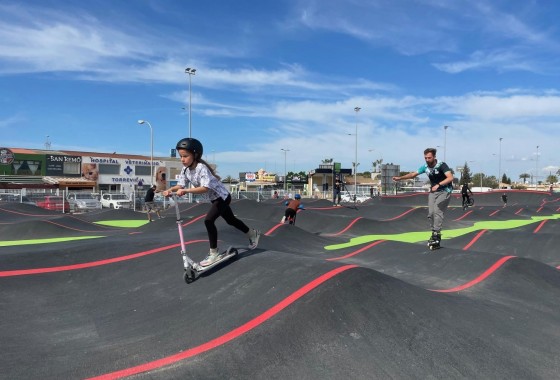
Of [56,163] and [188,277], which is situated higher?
[56,163]

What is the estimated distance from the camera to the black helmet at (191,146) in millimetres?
4672

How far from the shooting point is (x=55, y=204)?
28391 mm

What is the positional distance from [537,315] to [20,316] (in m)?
5.62

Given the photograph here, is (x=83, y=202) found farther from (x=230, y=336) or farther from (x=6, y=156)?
(x=230, y=336)

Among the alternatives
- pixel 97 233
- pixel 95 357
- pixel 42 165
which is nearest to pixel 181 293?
pixel 95 357

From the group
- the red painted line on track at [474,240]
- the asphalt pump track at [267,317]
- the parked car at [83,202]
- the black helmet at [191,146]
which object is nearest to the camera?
the asphalt pump track at [267,317]

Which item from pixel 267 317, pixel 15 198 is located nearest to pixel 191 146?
pixel 267 317

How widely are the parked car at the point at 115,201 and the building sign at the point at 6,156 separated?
25123mm

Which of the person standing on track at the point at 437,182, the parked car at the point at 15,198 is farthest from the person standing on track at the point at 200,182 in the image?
the parked car at the point at 15,198

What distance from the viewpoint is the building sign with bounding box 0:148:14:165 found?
50.1m

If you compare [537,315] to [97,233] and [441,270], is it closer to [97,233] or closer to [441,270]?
[441,270]

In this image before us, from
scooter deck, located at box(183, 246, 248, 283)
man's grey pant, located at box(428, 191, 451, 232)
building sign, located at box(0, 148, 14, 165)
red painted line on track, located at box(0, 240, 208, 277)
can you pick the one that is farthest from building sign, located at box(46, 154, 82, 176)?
man's grey pant, located at box(428, 191, 451, 232)

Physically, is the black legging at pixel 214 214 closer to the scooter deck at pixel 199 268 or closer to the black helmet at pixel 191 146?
the scooter deck at pixel 199 268

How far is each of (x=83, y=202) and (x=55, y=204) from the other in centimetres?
299
